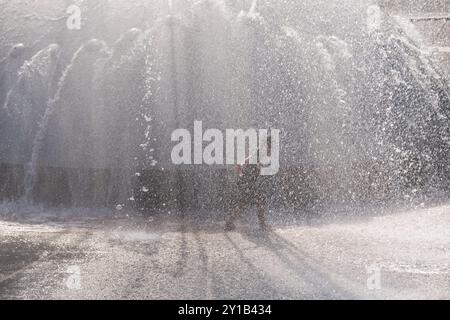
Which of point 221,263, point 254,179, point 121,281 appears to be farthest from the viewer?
point 254,179

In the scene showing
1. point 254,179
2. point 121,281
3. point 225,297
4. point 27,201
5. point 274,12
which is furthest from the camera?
point 274,12

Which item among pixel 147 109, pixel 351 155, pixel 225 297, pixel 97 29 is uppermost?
pixel 97 29

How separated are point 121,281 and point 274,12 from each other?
7.89 metres

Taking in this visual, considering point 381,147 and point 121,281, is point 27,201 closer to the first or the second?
point 121,281

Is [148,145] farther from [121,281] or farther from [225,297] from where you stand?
[225,297]

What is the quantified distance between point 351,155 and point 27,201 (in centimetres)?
606

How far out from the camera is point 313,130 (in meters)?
9.31

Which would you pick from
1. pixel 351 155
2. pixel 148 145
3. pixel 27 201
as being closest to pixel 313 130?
pixel 351 155

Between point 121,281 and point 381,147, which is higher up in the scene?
point 381,147

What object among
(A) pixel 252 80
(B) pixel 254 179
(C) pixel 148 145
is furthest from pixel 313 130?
(C) pixel 148 145

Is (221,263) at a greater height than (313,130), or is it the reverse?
(313,130)

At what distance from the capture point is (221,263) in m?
5.45

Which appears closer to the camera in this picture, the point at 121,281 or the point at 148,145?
the point at 121,281

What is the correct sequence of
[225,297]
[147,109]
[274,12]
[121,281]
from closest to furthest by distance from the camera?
1. [225,297]
2. [121,281]
3. [147,109]
4. [274,12]
